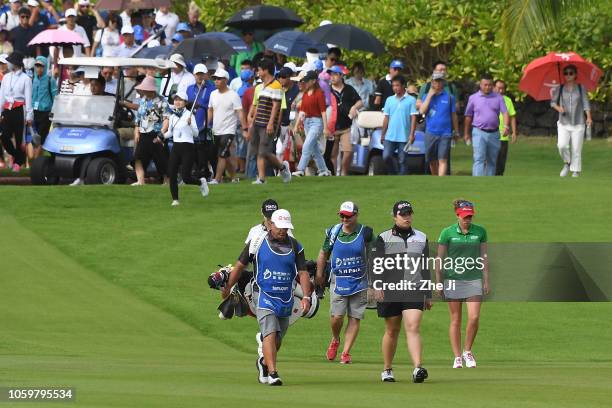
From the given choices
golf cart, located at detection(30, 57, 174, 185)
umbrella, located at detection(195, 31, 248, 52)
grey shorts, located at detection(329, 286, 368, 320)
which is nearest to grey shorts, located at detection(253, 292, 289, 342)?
grey shorts, located at detection(329, 286, 368, 320)

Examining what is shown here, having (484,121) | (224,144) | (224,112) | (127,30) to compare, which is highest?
(127,30)

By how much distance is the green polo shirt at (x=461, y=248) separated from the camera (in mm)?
16609

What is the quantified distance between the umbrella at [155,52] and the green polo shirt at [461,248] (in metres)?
15.3

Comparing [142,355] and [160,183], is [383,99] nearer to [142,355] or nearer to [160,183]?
[160,183]

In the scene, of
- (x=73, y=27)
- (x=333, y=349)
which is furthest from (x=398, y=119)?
(x=333, y=349)

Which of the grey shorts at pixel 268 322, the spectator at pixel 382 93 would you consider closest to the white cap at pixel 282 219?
the grey shorts at pixel 268 322

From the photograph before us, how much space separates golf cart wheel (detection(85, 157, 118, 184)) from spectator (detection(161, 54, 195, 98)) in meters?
1.50

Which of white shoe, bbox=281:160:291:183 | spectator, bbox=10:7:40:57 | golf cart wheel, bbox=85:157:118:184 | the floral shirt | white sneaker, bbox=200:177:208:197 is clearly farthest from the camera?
spectator, bbox=10:7:40:57

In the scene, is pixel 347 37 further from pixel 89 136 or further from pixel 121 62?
pixel 89 136

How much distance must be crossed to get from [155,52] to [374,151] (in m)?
4.59

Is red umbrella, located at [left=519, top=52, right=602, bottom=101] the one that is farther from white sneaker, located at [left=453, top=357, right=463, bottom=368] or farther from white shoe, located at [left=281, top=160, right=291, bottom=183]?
white sneaker, located at [left=453, top=357, right=463, bottom=368]

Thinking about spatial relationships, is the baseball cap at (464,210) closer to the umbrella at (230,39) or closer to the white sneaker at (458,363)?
the white sneaker at (458,363)

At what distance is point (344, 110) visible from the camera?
94.9 ft

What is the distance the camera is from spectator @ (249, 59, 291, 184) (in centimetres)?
2664
